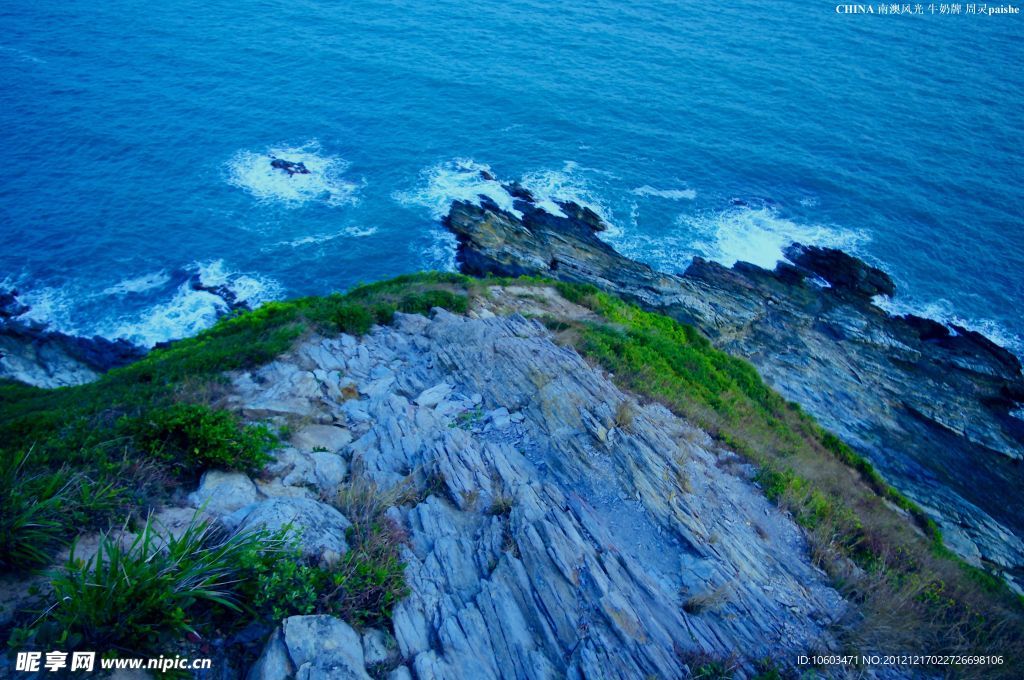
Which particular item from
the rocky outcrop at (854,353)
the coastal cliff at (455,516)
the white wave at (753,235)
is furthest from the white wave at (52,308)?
the white wave at (753,235)

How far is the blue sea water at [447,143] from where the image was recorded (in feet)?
147

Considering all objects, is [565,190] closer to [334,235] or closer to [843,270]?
[334,235]

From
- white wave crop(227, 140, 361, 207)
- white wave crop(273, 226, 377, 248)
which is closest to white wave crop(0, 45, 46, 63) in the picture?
white wave crop(227, 140, 361, 207)

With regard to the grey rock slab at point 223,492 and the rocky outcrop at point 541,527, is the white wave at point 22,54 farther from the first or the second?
the grey rock slab at point 223,492

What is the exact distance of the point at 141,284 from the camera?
41.9 metres

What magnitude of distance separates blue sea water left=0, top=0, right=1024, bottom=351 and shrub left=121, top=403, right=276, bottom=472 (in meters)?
29.7

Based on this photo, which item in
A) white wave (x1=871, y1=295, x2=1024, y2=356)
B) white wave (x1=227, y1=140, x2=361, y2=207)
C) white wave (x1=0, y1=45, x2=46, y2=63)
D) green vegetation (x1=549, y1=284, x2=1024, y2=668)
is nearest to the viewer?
green vegetation (x1=549, y1=284, x2=1024, y2=668)

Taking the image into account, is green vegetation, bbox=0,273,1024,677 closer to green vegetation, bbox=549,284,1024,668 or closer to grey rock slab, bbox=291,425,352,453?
green vegetation, bbox=549,284,1024,668

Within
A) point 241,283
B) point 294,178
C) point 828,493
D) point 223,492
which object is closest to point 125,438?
point 223,492

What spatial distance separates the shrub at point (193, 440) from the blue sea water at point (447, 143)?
2968cm

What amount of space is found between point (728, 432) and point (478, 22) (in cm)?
7721

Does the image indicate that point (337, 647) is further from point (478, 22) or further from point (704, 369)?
point (478, 22)

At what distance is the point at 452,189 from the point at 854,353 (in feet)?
122

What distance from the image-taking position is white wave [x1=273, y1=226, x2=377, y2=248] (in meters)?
46.4
